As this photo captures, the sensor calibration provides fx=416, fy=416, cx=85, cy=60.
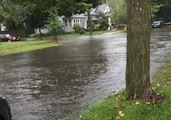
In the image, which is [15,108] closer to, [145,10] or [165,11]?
[145,10]

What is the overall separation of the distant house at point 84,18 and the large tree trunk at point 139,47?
245 feet

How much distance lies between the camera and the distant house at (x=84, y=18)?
85.3 metres

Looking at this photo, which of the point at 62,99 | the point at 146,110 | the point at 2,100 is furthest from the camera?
the point at 62,99

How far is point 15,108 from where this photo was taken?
35.1 ft

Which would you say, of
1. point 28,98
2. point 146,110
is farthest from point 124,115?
point 28,98

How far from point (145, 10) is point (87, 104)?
138 inches

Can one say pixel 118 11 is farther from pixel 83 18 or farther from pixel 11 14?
pixel 11 14

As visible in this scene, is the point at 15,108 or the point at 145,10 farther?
the point at 15,108

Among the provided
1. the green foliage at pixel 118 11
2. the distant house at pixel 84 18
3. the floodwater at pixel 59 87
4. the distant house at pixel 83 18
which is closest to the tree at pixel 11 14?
the distant house at pixel 83 18

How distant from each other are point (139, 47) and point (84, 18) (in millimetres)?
85724

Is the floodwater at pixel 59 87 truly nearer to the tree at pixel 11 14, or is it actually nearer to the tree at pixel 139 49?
the tree at pixel 139 49

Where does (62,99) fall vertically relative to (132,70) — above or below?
below

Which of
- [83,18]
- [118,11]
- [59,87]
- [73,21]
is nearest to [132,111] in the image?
[59,87]

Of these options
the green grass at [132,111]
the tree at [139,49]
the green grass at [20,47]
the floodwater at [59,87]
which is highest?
the tree at [139,49]
